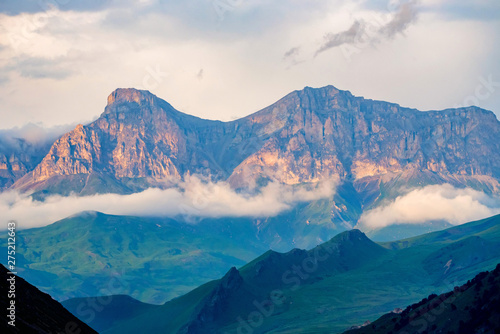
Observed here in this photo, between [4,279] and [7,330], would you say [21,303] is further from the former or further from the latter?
[7,330]

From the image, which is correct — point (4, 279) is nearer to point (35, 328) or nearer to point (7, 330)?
point (35, 328)

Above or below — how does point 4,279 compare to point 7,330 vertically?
above

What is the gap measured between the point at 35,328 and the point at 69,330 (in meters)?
22.2

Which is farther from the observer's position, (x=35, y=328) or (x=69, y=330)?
(x=69, y=330)

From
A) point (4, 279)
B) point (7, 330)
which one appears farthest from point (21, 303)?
point (7, 330)

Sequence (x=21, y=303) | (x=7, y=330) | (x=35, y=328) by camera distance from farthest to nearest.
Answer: (x=21, y=303) → (x=35, y=328) → (x=7, y=330)

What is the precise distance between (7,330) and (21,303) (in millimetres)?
36671

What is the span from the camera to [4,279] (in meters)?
199

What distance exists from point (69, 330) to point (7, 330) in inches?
1623

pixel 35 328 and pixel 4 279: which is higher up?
pixel 4 279

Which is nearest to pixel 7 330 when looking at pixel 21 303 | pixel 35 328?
pixel 35 328

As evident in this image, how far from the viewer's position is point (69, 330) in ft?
651

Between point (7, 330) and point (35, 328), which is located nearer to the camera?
point (7, 330)

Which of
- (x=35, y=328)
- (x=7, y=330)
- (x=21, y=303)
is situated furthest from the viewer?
(x=21, y=303)
